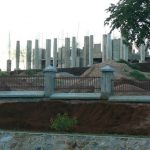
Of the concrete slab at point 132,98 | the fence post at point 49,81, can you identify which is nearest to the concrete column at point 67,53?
the fence post at point 49,81

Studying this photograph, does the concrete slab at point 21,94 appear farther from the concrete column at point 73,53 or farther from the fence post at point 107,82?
the concrete column at point 73,53

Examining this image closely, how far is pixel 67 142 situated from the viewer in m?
14.6

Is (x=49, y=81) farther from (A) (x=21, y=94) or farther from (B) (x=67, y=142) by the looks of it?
(B) (x=67, y=142)

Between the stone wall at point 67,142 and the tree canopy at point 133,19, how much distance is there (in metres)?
14.1

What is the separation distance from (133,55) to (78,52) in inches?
373

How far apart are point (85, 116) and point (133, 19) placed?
11.1 meters

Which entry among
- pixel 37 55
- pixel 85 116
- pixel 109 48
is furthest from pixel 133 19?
pixel 37 55

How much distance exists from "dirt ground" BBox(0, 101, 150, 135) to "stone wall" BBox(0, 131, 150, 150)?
1.76 meters

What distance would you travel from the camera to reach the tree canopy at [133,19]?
90.9 feet

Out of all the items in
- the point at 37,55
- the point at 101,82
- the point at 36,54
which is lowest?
the point at 101,82

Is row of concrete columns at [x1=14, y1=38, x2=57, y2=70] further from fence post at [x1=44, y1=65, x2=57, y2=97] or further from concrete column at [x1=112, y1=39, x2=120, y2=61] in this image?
fence post at [x1=44, y1=65, x2=57, y2=97]

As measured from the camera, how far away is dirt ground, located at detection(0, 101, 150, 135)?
16.6 m

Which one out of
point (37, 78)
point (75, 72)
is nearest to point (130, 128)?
point (37, 78)

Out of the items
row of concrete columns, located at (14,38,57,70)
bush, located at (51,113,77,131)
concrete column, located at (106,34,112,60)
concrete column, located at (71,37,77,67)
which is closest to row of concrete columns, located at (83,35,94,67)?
concrete column, located at (71,37,77,67)
